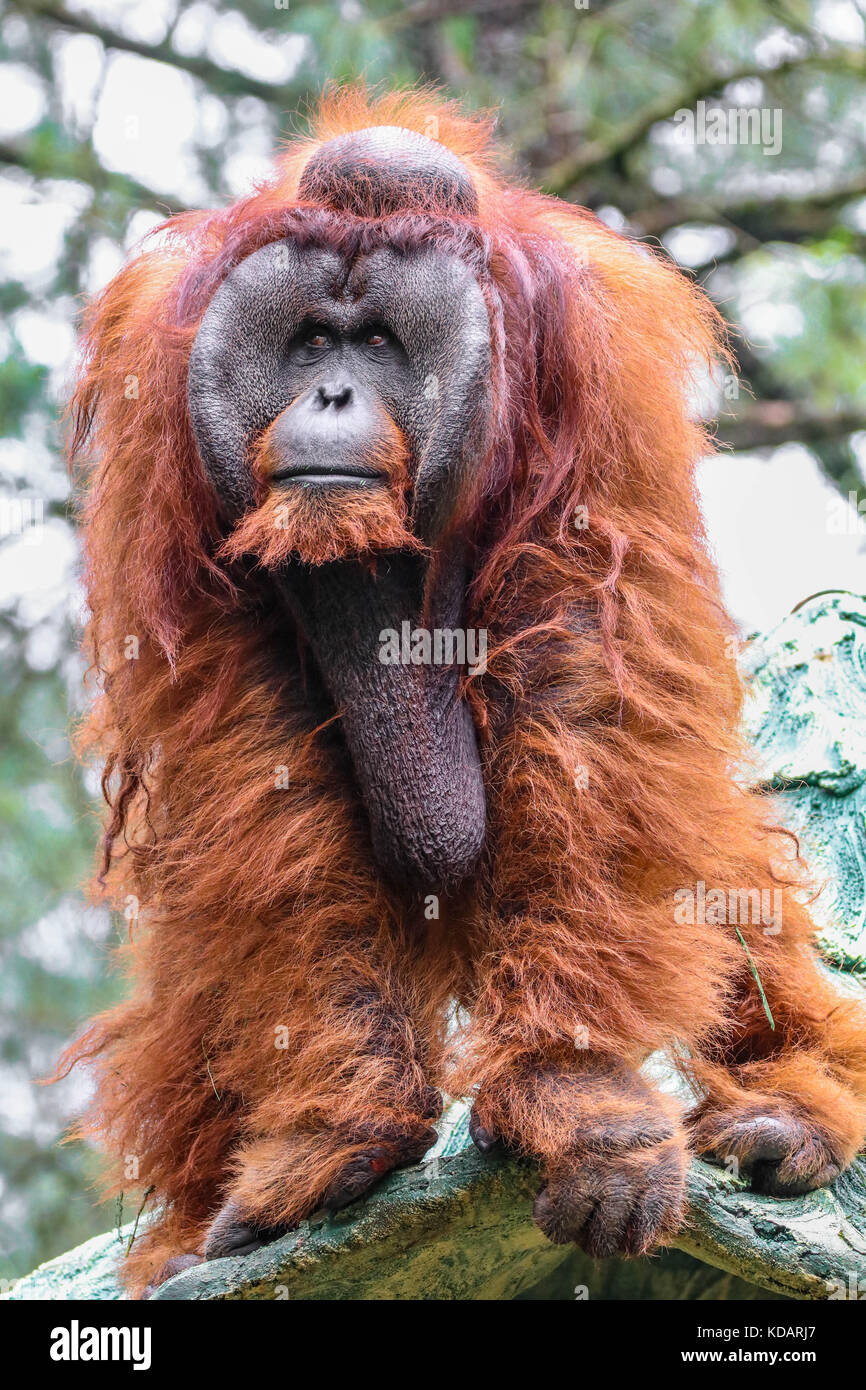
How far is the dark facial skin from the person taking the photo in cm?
186

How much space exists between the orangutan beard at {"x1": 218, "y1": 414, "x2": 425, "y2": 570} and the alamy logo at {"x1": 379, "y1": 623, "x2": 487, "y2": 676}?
0.14 metres

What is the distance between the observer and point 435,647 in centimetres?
202

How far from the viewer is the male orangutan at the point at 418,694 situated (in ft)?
6.26

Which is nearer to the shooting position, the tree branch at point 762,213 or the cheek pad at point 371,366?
the cheek pad at point 371,366

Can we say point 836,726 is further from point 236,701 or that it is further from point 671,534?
point 236,701

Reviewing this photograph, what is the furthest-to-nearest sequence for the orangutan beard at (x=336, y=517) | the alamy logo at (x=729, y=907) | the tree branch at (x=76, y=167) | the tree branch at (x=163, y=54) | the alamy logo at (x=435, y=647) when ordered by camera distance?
1. the tree branch at (x=163, y=54)
2. the tree branch at (x=76, y=167)
3. the alamy logo at (x=729, y=907)
4. the alamy logo at (x=435, y=647)
5. the orangutan beard at (x=336, y=517)

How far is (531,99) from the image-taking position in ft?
19.0
